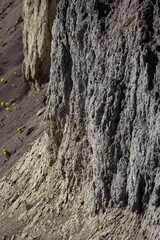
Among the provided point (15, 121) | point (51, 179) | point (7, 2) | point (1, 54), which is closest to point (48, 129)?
point (51, 179)

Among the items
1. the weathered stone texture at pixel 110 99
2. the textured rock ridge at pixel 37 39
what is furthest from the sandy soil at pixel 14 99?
the weathered stone texture at pixel 110 99

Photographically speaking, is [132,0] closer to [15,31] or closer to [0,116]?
[0,116]

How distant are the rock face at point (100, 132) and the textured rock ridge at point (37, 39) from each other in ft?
18.1

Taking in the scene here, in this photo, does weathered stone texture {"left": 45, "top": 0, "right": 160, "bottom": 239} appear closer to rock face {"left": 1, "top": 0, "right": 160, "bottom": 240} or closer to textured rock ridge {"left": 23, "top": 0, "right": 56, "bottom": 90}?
rock face {"left": 1, "top": 0, "right": 160, "bottom": 240}

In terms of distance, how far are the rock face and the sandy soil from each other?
9.97ft

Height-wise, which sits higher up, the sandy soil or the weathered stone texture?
the weathered stone texture

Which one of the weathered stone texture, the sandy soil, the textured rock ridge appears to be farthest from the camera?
the textured rock ridge

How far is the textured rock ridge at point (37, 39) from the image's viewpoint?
49.3ft

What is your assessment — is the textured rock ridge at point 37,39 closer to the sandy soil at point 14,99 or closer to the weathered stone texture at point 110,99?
the sandy soil at point 14,99

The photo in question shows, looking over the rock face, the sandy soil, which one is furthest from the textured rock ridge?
the rock face

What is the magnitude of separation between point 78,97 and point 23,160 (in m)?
3.86

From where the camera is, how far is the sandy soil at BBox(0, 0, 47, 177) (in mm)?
13633

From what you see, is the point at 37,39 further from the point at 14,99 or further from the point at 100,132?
the point at 100,132

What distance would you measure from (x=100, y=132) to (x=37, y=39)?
29.9 ft
